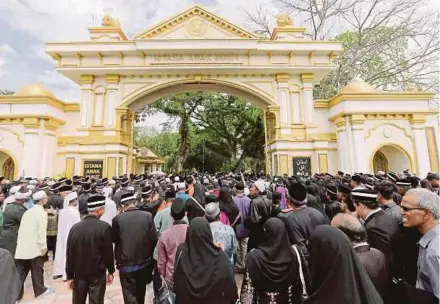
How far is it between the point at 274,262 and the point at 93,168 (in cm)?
1486

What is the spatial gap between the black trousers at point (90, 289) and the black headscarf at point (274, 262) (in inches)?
80.1

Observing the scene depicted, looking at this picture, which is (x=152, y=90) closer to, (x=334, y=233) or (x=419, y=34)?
(x=334, y=233)

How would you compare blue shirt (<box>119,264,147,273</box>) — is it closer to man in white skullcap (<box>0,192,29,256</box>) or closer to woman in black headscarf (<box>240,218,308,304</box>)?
woman in black headscarf (<box>240,218,308,304</box>)

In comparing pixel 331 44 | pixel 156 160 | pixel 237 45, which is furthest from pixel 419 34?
pixel 156 160

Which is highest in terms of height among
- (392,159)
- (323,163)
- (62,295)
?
(392,159)

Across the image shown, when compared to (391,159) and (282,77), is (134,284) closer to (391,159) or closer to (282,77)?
(282,77)

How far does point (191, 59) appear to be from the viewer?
16219 millimetres

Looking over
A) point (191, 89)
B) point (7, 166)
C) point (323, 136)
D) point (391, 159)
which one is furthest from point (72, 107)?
point (391, 159)

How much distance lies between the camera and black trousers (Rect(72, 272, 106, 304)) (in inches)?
128

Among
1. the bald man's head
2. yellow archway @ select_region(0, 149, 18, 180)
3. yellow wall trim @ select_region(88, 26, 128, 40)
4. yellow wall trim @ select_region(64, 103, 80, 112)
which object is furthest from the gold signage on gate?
the bald man's head

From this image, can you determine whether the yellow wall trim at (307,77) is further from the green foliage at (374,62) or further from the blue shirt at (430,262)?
the blue shirt at (430,262)

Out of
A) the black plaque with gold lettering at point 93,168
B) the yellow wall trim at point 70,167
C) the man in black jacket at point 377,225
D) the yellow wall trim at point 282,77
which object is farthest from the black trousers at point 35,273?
the yellow wall trim at point 282,77

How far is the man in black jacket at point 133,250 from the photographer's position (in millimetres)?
3400

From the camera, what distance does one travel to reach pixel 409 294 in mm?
2082
